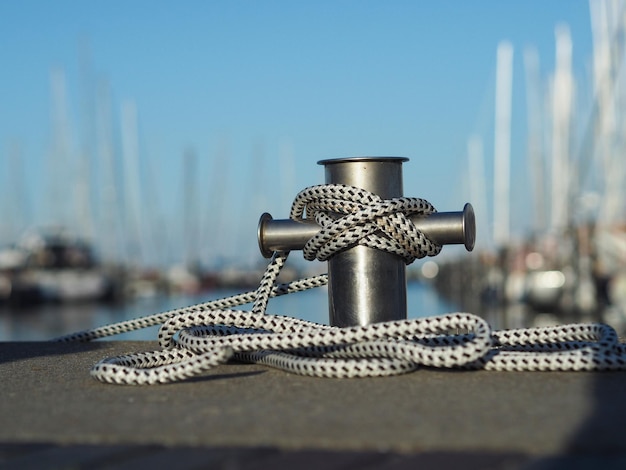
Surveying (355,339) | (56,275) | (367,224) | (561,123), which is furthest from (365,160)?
(56,275)

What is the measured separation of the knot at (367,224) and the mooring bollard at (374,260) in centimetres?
4

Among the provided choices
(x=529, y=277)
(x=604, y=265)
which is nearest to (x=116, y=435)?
(x=604, y=265)

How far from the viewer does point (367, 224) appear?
3137mm

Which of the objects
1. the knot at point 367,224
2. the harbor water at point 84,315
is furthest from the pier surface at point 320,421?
the harbor water at point 84,315

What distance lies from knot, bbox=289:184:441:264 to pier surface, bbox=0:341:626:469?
1.47 feet

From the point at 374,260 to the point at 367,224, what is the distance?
14 cm

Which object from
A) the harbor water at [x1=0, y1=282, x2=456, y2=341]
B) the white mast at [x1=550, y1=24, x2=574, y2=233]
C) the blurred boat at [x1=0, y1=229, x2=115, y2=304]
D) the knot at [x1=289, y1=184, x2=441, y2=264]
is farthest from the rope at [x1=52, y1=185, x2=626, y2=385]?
the blurred boat at [x1=0, y1=229, x2=115, y2=304]

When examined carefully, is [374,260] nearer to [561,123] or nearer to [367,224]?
[367,224]

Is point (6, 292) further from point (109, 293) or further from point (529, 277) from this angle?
point (529, 277)

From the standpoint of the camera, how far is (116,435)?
208cm

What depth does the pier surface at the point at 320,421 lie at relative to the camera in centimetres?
184

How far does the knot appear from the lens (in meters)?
3.12

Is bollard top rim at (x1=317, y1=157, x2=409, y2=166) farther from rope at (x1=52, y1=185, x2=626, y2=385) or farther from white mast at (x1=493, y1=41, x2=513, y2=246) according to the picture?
white mast at (x1=493, y1=41, x2=513, y2=246)

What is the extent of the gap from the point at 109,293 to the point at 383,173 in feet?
189
